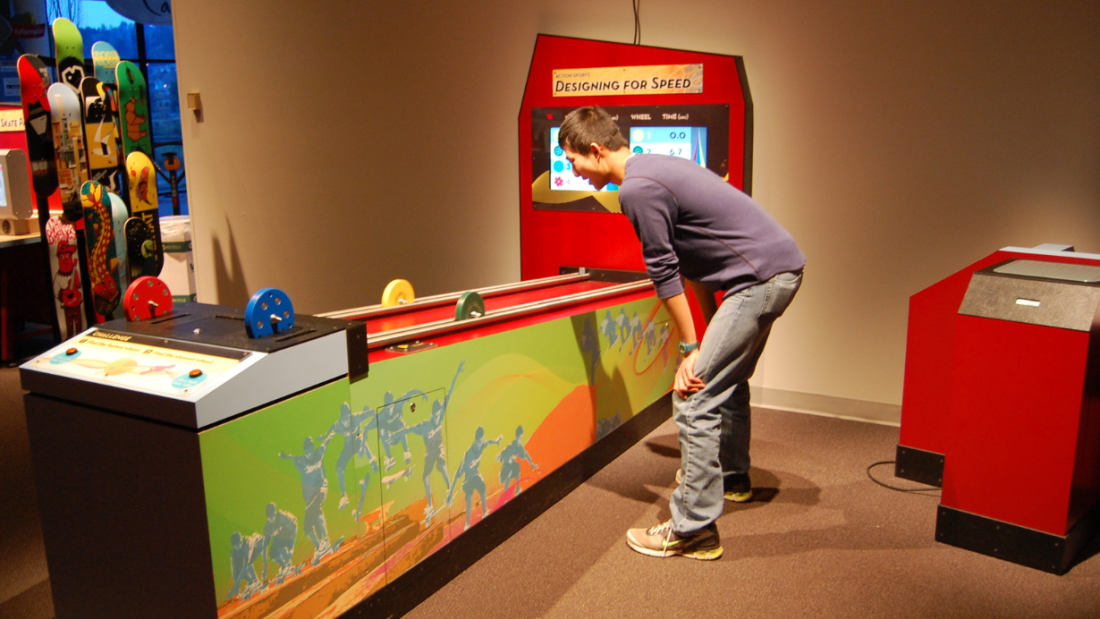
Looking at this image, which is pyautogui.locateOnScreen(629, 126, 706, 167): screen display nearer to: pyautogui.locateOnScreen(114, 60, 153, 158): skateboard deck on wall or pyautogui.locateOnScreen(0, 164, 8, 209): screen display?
pyautogui.locateOnScreen(114, 60, 153, 158): skateboard deck on wall

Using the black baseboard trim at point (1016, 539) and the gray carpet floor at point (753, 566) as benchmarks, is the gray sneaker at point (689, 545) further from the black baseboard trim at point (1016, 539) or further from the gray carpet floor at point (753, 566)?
the black baseboard trim at point (1016, 539)

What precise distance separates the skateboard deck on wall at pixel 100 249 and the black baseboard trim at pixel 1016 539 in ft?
15.3

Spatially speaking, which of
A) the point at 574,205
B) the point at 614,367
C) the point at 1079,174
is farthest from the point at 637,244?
the point at 1079,174

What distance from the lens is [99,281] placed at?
4605 millimetres

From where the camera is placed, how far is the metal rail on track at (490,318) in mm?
2053

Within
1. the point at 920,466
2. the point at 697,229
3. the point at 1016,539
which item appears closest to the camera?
the point at 697,229

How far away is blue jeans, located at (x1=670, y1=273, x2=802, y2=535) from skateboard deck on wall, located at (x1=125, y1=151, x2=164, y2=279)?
152 inches

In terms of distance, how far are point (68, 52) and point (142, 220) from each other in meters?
1.07

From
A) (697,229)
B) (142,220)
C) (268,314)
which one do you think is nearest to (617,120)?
(697,229)

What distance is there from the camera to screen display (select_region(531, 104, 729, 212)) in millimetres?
3570

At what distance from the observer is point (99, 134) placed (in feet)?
15.2

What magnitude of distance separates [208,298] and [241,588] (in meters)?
3.99

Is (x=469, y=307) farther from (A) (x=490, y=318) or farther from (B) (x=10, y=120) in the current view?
(B) (x=10, y=120)

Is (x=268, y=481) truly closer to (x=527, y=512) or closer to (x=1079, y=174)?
(x=527, y=512)
